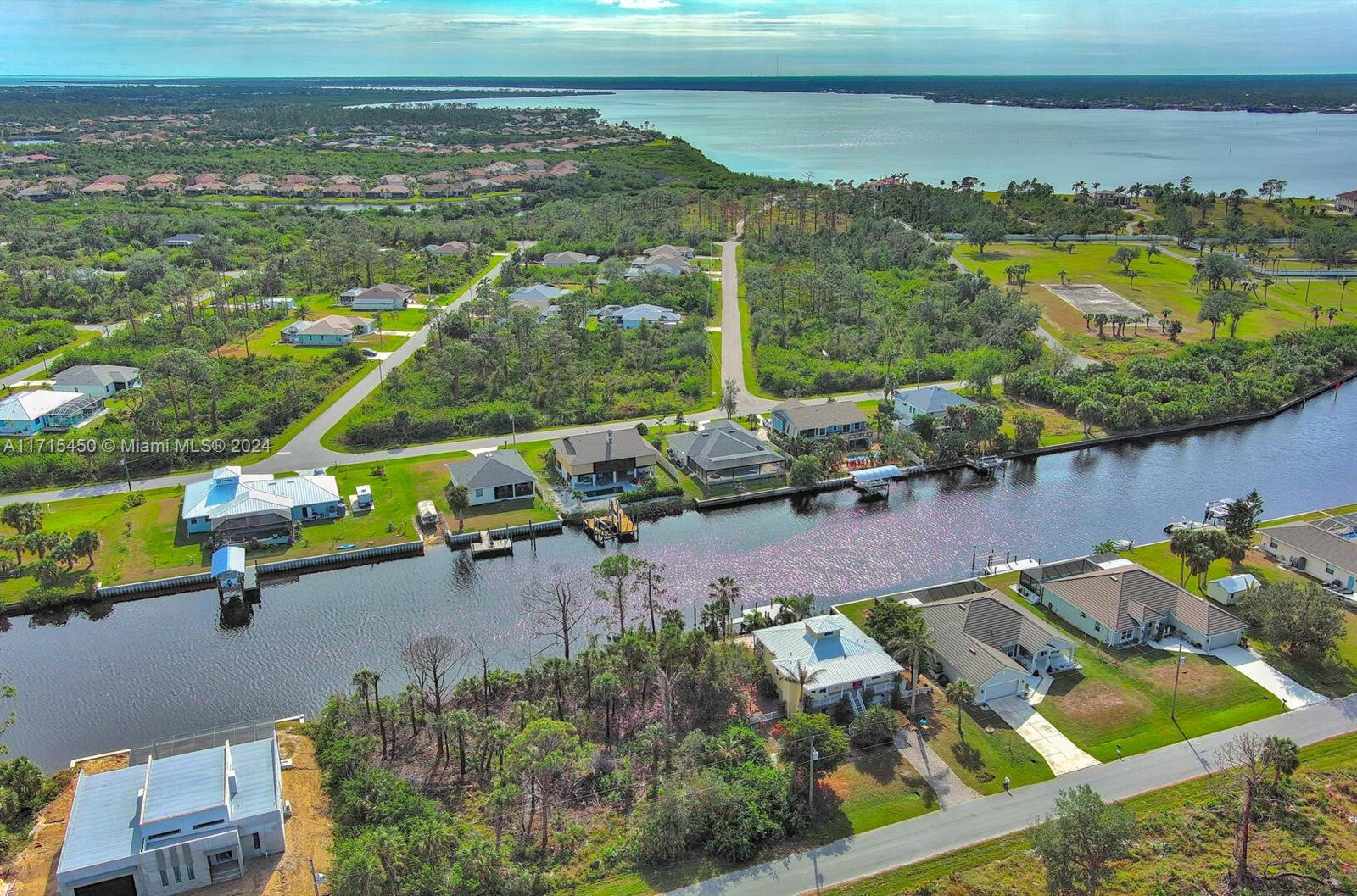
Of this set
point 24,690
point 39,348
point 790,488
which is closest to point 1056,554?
point 790,488

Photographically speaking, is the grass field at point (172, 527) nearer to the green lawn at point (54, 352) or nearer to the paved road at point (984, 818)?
the green lawn at point (54, 352)

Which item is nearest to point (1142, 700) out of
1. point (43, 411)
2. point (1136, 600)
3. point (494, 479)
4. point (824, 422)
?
point (1136, 600)

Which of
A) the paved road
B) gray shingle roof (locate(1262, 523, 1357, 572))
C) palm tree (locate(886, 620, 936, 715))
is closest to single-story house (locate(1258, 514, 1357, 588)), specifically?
gray shingle roof (locate(1262, 523, 1357, 572))

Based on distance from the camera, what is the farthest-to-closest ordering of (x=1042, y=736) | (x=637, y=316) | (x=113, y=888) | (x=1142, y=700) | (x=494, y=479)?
(x=637, y=316) → (x=494, y=479) → (x=1142, y=700) → (x=1042, y=736) → (x=113, y=888)

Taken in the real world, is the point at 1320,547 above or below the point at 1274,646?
above

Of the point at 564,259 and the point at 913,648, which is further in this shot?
the point at 564,259

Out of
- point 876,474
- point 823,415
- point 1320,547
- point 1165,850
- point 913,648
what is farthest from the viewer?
point 823,415

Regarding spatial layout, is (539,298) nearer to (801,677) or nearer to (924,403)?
(924,403)
